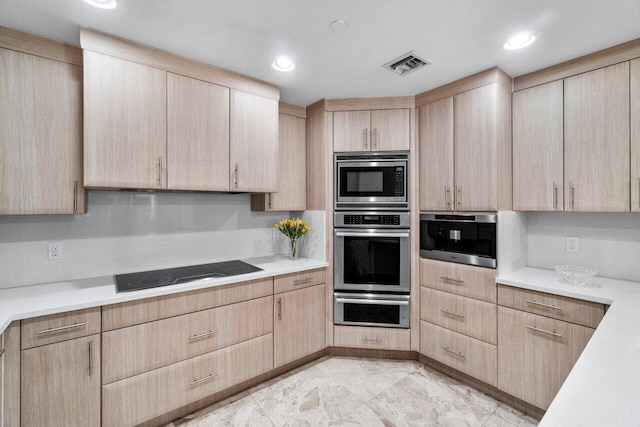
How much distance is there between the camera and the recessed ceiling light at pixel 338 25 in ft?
5.43

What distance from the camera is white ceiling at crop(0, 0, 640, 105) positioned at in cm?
153

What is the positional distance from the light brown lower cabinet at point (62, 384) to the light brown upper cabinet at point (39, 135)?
799 mm

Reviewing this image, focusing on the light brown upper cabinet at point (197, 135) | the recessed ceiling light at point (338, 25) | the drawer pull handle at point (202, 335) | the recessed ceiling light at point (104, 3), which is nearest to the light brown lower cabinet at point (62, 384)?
the drawer pull handle at point (202, 335)

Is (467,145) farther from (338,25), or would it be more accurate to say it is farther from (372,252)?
(338,25)

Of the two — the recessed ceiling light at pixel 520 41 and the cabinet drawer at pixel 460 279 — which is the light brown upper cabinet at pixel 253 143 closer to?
the cabinet drawer at pixel 460 279

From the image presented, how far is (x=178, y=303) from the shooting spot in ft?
6.35

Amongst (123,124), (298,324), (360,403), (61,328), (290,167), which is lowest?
(360,403)

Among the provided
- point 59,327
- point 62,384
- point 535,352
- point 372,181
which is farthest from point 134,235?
point 535,352

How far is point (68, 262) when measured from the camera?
2.05 meters

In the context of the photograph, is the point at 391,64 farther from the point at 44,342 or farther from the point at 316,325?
the point at 44,342

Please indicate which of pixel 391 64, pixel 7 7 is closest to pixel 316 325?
pixel 391 64

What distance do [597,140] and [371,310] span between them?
210 cm

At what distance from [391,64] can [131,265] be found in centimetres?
245

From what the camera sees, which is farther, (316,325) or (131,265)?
(316,325)
